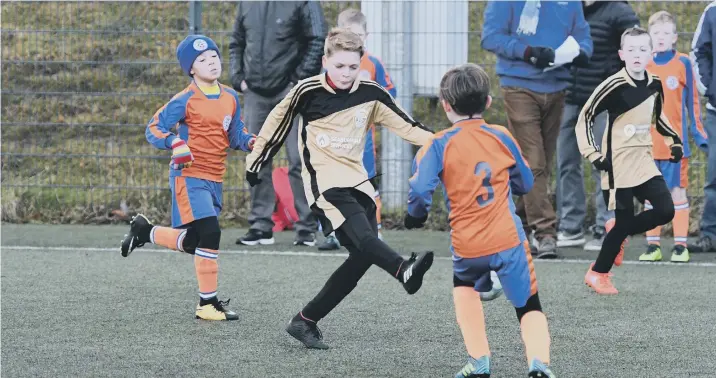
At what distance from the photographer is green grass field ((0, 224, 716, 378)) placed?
5664 millimetres

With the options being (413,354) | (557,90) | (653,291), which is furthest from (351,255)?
(557,90)

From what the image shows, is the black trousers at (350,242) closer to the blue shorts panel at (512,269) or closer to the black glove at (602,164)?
the blue shorts panel at (512,269)

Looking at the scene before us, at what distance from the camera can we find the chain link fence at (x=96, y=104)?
12.5m

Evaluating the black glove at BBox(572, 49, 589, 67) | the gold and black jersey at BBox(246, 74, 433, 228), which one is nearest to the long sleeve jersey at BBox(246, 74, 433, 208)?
the gold and black jersey at BBox(246, 74, 433, 228)

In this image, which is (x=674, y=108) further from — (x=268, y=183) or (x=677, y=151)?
(x=268, y=183)

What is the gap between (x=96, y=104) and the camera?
12.5 metres

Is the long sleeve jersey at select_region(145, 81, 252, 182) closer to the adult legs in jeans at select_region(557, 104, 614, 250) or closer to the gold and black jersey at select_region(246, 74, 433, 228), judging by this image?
the gold and black jersey at select_region(246, 74, 433, 228)

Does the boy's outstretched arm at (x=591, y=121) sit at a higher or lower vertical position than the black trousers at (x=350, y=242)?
higher

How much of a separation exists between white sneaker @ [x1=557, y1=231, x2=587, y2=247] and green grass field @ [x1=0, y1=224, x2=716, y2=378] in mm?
470

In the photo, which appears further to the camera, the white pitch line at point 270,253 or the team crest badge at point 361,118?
the white pitch line at point 270,253

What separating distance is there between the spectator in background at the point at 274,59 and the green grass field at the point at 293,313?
2.26ft

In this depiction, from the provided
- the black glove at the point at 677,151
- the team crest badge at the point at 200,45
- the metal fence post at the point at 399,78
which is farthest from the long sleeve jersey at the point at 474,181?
the metal fence post at the point at 399,78

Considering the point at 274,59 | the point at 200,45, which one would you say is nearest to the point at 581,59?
the point at 274,59

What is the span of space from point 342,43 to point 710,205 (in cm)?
516
